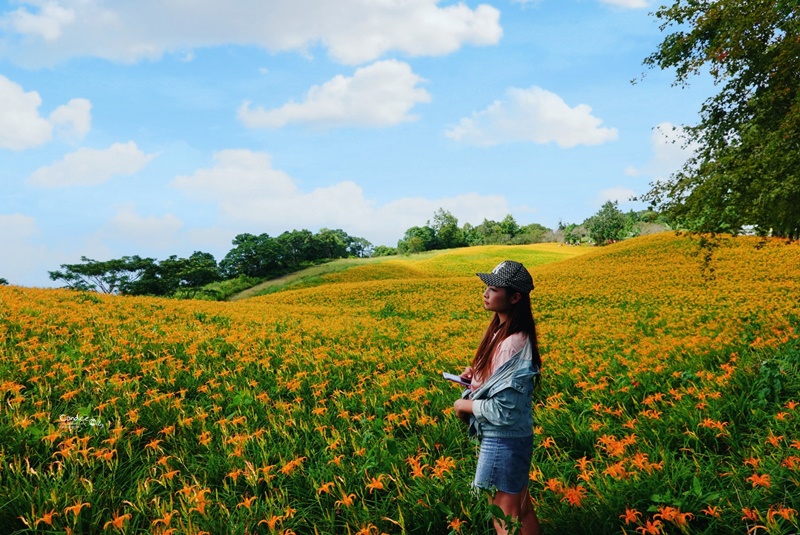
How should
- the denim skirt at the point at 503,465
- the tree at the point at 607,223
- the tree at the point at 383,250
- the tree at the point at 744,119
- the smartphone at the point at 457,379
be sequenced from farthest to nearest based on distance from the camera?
the tree at the point at 383,250
the tree at the point at 607,223
the tree at the point at 744,119
the smartphone at the point at 457,379
the denim skirt at the point at 503,465

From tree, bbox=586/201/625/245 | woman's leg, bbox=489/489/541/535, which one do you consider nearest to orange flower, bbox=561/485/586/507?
woman's leg, bbox=489/489/541/535

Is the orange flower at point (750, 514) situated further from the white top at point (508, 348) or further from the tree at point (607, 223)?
the tree at point (607, 223)

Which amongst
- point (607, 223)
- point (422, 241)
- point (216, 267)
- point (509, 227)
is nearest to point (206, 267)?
point (216, 267)

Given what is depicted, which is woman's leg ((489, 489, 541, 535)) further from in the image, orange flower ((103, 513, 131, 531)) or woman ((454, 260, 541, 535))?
orange flower ((103, 513, 131, 531))

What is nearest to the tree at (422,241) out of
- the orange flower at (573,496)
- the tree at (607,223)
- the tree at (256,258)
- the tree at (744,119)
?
the tree at (607,223)

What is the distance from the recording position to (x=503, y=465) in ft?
9.18

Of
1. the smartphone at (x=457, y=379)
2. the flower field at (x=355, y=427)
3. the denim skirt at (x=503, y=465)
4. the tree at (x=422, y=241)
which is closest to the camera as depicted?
the denim skirt at (x=503, y=465)

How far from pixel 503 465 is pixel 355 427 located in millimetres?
2310

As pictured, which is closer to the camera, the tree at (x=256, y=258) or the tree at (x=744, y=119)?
the tree at (x=744, y=119)

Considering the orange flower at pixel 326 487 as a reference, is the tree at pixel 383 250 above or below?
above

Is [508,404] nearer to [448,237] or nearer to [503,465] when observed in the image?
[503,465]

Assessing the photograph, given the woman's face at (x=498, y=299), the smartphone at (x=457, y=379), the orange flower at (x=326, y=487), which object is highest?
the woman's face at (x=498, y=299)

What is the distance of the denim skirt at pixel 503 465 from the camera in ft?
9.18

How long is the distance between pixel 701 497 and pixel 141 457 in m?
4.57
